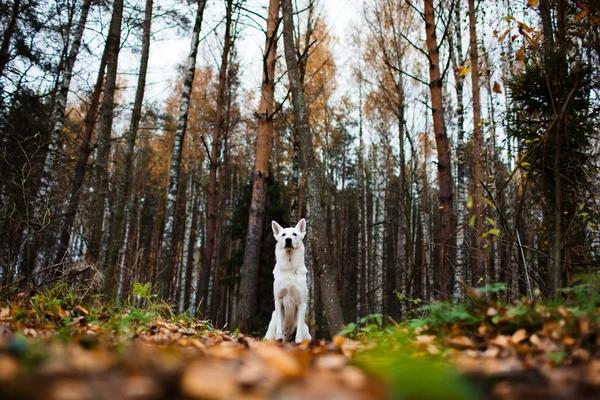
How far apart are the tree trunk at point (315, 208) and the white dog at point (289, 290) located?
0.28m

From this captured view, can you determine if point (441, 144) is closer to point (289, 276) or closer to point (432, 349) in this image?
point (289, 276)

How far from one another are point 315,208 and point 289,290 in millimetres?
1281

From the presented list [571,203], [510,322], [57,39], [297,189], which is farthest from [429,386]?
[297,189]

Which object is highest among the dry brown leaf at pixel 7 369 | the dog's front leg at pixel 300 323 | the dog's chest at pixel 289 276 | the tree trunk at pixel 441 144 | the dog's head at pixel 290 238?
the tree trunk at pixel 441 144

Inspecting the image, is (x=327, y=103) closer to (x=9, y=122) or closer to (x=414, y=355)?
(x=9, y=122)

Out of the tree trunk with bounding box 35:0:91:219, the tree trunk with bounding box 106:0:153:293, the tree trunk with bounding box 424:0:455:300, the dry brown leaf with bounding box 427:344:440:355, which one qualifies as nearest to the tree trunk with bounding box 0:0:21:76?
the tree trunk with bounding box 35:0:91:219

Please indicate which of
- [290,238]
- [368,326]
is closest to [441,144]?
[290,238]

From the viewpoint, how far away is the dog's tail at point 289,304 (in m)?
6.02

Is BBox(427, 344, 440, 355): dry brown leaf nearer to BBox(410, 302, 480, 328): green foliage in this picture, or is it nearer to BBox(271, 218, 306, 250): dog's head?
BBox(410, 302, 480, 328): green foliage

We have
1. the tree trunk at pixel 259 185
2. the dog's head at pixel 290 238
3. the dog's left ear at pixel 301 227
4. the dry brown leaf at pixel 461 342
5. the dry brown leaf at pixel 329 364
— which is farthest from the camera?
the tree trunk at pixel 259 185

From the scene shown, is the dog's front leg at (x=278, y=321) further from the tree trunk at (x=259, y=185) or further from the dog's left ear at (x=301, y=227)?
the tree trunk at (x=259, y=185)

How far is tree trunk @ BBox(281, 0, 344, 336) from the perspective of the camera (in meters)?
5.78

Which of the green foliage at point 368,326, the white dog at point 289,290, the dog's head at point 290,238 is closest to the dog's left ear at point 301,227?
the dog's head at point 290,238

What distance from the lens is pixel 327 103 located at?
65.1ft
